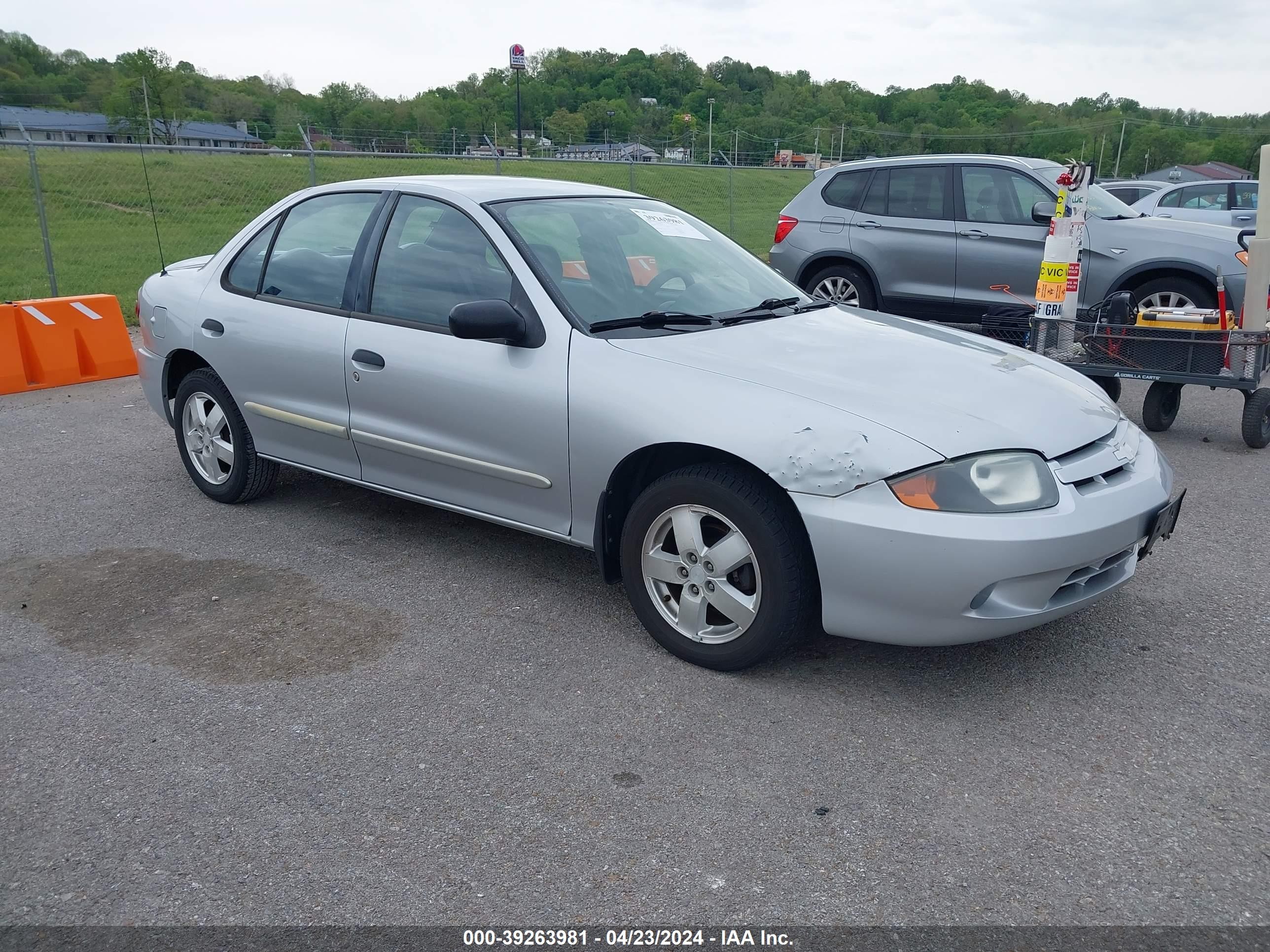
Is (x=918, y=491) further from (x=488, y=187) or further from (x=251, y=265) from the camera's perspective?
(x=251, y=265)

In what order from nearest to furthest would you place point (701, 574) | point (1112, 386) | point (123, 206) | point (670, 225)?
point (701, 574) → point (670, 225) → point (1112, 386) → point (123, 206)

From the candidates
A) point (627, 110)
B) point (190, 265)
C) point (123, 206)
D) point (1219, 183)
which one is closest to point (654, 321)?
point (190, 265)

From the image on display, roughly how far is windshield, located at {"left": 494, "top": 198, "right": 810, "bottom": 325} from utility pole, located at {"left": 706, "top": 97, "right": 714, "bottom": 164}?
25424 mm

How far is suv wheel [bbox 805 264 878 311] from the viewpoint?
9.47 metres

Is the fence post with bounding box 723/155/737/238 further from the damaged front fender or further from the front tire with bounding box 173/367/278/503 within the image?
the damaged front fender

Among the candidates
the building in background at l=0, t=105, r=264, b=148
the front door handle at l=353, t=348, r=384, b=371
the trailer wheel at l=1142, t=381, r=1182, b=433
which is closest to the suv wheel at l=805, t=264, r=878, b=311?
the trailer wheel at l=1142, t=381, r=1182, b=433

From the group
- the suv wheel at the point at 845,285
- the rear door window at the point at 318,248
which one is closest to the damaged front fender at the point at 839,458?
the rear door window at the point at 318,248

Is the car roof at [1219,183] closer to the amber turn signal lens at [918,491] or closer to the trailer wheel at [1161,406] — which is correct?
the trailer wheel at [1161,406]

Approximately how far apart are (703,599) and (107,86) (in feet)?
128

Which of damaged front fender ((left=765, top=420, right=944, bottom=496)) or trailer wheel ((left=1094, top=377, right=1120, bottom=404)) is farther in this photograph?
trailer wheel ((left=1094, top=377, right=1120, bottom=404))

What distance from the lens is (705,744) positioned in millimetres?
3195

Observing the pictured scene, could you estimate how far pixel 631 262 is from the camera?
4.36 metres

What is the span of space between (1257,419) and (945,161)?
372cm

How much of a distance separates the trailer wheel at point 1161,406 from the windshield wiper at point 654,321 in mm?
4239
